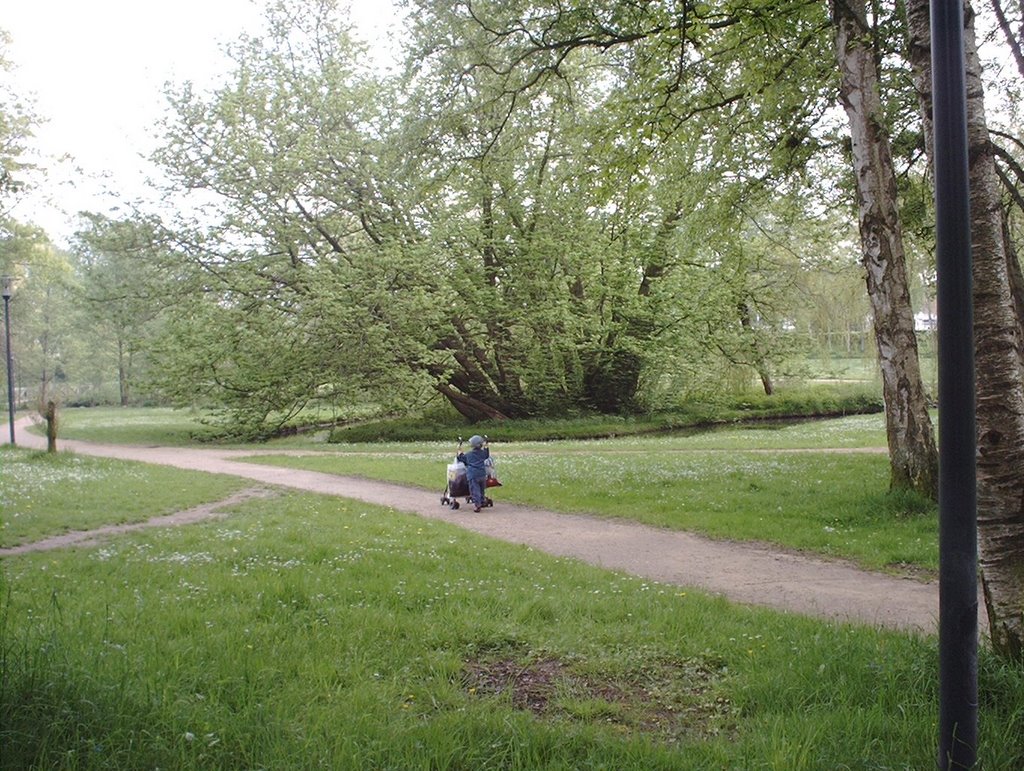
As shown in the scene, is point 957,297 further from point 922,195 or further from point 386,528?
point 922,195

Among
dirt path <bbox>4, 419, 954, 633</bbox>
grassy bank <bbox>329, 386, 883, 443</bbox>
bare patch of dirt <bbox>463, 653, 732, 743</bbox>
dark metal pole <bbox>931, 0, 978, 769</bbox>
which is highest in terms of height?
dark metal pole <bbox>931, 0, 978, 769</bbox>

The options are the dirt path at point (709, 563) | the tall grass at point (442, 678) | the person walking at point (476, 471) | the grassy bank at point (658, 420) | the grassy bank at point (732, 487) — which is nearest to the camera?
the tall grass at point (442, 678)

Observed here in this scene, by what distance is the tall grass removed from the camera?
350 cm

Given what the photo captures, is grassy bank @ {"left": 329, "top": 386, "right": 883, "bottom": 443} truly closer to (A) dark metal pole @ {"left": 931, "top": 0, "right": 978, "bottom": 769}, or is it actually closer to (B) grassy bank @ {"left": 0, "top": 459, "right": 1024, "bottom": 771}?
(B) grassy bank @ {"left": 0, "top": 459, "right": 1024, "bottom": 771}

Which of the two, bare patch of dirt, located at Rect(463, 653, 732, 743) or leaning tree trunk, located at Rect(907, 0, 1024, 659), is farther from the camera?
leaning tree trunk, located at Rect(907, 0, 1024, 659)

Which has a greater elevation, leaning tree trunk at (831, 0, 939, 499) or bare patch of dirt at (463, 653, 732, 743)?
leaning tree trunk at (831, 0, 939, 499)

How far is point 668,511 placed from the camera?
37.7 ft

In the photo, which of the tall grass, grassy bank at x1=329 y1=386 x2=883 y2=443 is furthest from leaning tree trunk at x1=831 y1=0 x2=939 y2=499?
grassy bank at x1=329 y1=386 x2=883 y2=443

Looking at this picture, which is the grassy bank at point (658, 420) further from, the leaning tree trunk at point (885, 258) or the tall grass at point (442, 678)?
the tall grass at point (442, 678)

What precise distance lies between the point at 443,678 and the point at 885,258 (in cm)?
886

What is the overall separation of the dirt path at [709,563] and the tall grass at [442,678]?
2.99 ft

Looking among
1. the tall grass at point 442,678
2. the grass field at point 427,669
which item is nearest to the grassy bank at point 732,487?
the grass field at point 427,669

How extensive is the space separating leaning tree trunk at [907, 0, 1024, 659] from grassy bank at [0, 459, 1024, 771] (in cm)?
43

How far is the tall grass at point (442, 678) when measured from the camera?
11.5 feet
